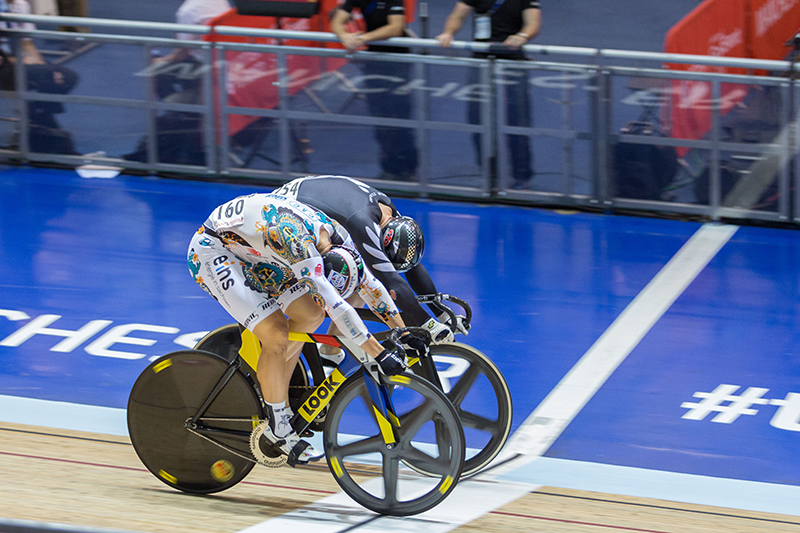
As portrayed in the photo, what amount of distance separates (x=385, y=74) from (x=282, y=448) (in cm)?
569

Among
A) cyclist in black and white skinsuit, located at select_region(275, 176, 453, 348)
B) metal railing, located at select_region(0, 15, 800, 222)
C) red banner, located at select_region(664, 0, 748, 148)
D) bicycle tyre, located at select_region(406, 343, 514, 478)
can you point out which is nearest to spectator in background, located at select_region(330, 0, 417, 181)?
metal railing, located at select_region(0, 15, 800, 222)

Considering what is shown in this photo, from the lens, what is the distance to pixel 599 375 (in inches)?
234

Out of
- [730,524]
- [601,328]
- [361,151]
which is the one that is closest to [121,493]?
[730,524]

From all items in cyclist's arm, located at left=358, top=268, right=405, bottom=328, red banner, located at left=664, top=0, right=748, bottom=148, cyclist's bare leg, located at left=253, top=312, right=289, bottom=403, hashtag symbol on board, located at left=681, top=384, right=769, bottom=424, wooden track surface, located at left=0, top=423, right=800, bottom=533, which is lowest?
hashtag symbol on board, located at left=681, top=384, right=769, bottom=424

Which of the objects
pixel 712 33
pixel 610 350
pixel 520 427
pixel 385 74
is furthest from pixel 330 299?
pixel 712 33

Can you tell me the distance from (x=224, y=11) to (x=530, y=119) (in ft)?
12.6

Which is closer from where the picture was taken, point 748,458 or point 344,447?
point 344,447

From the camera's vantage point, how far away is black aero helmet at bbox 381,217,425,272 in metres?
4.32

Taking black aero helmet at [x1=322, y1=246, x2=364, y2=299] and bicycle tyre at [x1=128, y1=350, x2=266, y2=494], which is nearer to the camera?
black aero helmet at [x1=322, y1=246, x2=364, y2=299]

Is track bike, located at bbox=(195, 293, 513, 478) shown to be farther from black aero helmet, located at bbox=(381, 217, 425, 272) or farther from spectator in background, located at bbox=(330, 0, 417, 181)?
spectator in background, located at bbox=(330, 0, 417, 181)

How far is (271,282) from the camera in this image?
4.23 m

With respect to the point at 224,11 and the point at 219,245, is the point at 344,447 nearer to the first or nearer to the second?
the point at 219,245

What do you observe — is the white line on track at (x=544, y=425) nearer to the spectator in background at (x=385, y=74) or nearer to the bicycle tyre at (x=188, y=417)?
the bicycle tyre at (x=188, y=417)

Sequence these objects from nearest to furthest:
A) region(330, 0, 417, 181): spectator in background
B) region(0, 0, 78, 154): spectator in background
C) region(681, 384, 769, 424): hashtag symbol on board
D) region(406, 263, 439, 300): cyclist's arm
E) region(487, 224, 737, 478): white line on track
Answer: region(406, 263, 439, 300): cyclist's arm
region(487, 224, 737, 478): white line on track
region(681, 384, 769, 424): hashtag symbol on board
region(330, 0, 417, 181): spectator in background
region(0, 0, 78, 154): spectator in background
